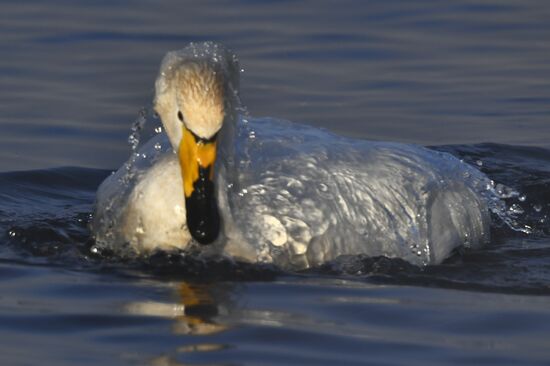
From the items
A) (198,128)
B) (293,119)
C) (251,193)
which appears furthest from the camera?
(293,119)

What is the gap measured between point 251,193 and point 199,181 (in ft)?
2.39

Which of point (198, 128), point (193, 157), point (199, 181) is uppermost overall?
point (198, 128)

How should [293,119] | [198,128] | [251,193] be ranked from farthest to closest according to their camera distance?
[293,119] < [251,193] < [198,128]

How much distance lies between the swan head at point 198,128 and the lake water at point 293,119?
381mm

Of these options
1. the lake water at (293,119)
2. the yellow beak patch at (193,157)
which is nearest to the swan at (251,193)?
the yellow beak patch at (193,157)

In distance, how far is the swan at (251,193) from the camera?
864cm

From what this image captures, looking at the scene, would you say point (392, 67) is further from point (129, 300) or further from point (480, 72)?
point (129, 300)

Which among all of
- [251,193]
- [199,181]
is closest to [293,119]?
[251,193]

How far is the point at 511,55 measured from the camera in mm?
14969

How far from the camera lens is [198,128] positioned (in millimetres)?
8500

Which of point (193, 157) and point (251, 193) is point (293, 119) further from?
point (193, 157)

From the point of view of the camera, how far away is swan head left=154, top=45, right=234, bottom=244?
8508mm

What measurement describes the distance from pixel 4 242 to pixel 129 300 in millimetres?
1552

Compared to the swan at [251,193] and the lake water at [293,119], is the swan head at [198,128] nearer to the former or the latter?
the swan at [251,193]
